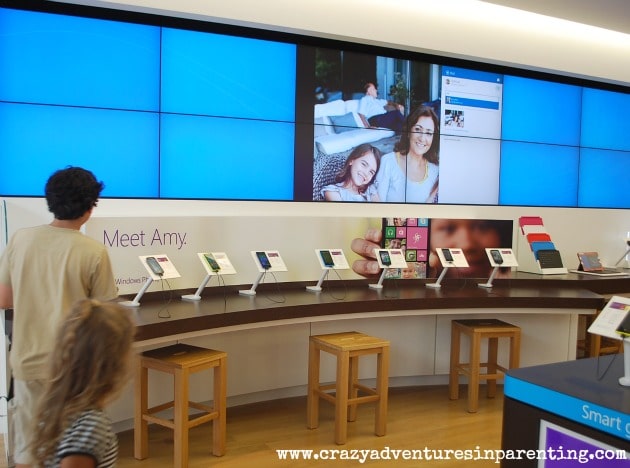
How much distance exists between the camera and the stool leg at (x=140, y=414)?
3521mm

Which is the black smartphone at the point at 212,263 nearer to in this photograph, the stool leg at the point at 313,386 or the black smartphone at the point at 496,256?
the stool leg at the point at 313,386

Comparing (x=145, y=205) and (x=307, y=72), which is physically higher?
(x=307, y=72)

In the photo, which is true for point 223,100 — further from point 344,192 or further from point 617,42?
point 617,42

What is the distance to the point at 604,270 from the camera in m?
5.84

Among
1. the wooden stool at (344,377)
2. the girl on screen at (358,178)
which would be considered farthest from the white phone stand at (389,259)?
the wooden stool at (344,377)

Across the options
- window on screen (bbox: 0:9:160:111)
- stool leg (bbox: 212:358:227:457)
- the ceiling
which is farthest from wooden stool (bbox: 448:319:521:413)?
window on screen (bbox: 0:9:160:111)

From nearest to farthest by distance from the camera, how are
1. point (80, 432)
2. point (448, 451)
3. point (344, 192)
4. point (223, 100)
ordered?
point (80, 432)
point (448, 451)
point (223, 100)
point (344, 192)

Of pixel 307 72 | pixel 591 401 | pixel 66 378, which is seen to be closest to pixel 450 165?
pixel 307 72

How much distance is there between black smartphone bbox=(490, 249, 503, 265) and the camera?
4.99 metres

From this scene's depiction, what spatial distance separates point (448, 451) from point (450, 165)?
2.49m

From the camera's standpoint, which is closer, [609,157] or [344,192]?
[344,192]

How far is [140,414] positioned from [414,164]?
292cm

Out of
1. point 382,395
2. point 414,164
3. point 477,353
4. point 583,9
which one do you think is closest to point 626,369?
point 382,395

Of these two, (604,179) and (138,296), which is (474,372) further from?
(604,179)
